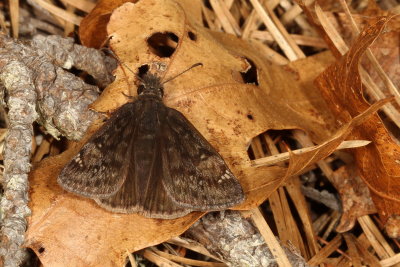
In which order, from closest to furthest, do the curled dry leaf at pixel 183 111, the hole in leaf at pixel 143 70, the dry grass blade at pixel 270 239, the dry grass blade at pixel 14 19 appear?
the curled dry leaf at pixel 183 111, the dry grass blade at pixel 270 239, the hole in leaf at pixel 143 70, the dry grass blade at pixel 14 19

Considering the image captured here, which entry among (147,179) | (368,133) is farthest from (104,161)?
(368,133)

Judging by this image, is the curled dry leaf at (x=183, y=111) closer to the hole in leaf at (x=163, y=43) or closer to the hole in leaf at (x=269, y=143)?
the hole in leaf at (x=163, y=43)

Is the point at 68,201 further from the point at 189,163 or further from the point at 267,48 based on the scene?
the point at 267,48

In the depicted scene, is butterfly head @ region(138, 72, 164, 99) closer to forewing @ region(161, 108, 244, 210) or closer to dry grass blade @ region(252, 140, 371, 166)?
forewing @ region(161, 108, 244, 210)

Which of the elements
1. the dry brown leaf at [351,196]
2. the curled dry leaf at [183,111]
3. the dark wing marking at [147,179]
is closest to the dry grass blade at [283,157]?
the curled dry leaf at [183,111]

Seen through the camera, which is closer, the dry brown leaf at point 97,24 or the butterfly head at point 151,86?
the butterfly head at point 151,86

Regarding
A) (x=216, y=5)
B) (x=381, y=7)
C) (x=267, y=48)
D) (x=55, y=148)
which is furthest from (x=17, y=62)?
(x=381, y=7)

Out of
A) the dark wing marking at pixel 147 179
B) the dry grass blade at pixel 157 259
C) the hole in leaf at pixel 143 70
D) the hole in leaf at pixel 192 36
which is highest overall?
the hole in leaf at pixel 192 36
